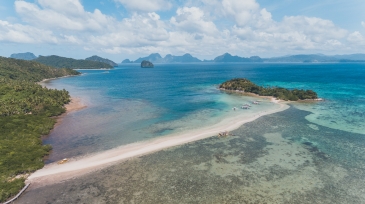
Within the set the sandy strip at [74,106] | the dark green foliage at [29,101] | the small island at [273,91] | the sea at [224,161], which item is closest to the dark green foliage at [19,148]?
the sea at [224,161]

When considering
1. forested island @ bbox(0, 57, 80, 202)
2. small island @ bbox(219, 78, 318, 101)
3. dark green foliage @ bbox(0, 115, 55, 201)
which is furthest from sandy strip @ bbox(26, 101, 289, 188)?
small island @ bbox(219, 78, 318, 101)

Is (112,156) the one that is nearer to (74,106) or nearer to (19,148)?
(19,148)

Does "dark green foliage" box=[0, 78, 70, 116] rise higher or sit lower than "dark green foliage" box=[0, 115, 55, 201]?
higher

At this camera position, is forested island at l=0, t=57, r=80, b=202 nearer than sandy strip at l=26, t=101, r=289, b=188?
Yes

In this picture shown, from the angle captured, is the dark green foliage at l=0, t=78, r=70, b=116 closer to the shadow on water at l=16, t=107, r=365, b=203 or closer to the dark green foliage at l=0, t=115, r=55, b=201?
the dark green foliage at l=0, t=115, r=55, b=201

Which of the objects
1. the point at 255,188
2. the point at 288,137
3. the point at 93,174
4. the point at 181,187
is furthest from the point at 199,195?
the point at 288,137

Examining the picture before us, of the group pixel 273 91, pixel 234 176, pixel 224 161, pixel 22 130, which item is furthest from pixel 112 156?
pixel 273 91
